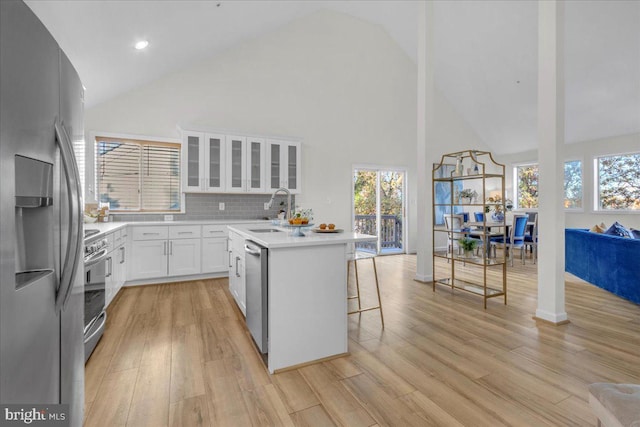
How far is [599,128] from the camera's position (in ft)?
20.4

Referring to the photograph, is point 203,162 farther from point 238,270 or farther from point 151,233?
point 238,270

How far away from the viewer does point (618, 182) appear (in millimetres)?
6156

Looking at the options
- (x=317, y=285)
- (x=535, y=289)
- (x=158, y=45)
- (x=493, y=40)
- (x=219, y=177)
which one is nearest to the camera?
(x=317, y=285)

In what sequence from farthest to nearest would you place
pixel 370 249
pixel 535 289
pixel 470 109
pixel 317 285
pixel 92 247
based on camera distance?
pixel 470 109 → pixel 370 249 → pixel 535 289 → pixel 92 247 → pixel 317 285

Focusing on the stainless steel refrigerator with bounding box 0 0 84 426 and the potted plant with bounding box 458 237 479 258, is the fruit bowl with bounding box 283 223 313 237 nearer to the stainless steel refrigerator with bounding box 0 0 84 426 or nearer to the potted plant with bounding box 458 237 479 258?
the stainless steel refrigerator with bounding box 0 0 84 426

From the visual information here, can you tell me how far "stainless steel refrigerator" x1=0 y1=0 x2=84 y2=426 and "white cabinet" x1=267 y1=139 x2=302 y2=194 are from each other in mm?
3852

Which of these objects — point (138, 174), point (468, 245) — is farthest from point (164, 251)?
point (468, 245)

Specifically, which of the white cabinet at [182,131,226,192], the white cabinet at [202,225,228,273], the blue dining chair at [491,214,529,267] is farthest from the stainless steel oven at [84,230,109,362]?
the blue dining chair at [491,214,529,267]

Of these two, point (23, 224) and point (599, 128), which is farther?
point (599, 128)

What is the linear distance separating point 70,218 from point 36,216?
21cm

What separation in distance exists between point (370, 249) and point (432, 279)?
96.8 inches

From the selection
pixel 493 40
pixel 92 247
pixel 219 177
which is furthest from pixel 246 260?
pixel 493 40

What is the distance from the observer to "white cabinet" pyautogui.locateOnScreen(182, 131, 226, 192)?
462cm

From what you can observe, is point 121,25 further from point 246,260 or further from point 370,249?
point 370,249
